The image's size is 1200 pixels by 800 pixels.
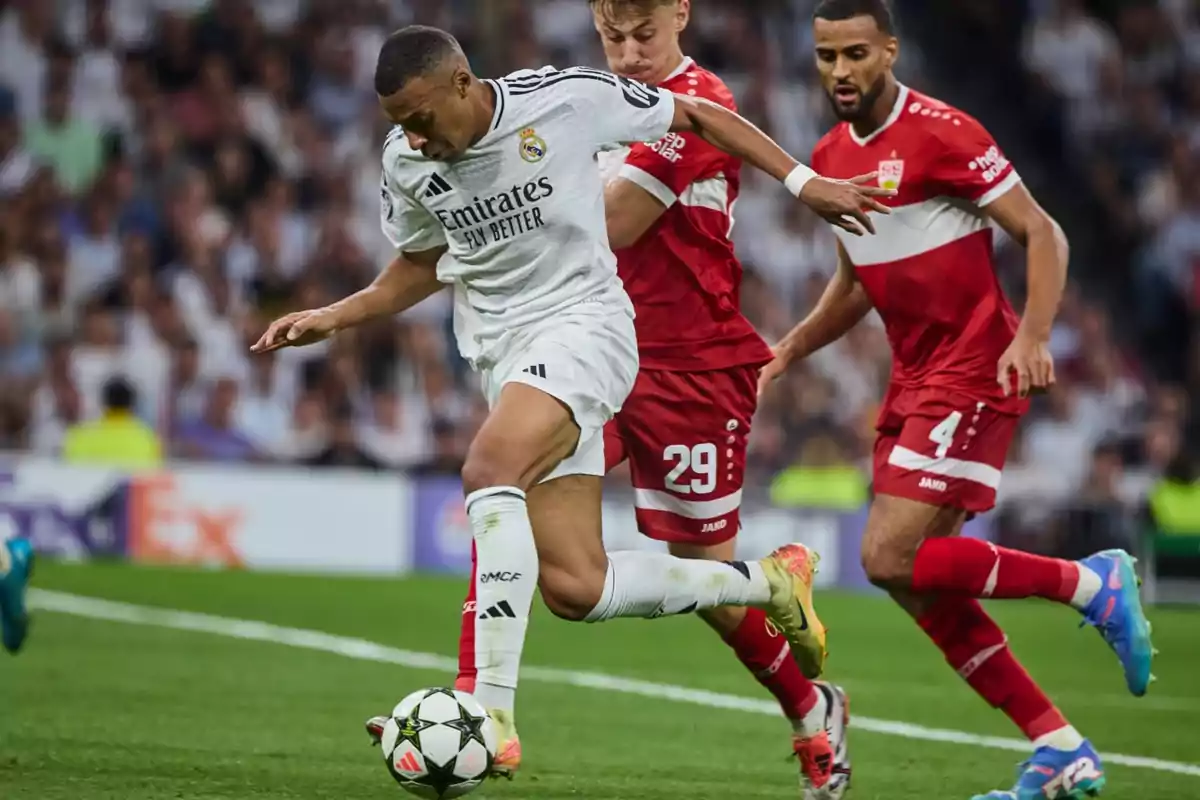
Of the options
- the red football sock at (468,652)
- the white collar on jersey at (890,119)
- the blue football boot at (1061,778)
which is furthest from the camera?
the white collar on jersey at (890,119)

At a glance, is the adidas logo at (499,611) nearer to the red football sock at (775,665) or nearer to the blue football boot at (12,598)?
the red football sock at (775,665)

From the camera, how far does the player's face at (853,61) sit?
662 cm

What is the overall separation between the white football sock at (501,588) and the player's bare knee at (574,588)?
0.27 meters

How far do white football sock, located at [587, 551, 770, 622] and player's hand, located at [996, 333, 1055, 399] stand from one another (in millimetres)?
975

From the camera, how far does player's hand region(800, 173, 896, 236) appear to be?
18.7 feet

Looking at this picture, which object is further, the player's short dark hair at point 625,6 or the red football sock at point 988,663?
the player's short dark hair at point 625,6

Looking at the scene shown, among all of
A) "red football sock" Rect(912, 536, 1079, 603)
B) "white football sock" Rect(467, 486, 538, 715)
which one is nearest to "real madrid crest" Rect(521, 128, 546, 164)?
"white football sock" Rect(467, 486, 538, 715)

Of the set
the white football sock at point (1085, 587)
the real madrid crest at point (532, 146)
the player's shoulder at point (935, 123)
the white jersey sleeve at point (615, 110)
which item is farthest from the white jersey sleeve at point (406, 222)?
the white football sock at point (1085, 587)

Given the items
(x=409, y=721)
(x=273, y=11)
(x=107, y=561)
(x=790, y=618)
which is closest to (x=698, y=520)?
(x=790, y=618)

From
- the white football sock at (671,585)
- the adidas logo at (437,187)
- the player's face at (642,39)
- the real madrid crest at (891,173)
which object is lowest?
the white football sock at (671,585)

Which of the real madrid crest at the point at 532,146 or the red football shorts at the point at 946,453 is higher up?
the real madrid crest at the point at 532,146

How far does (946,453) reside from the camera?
21.6 feet

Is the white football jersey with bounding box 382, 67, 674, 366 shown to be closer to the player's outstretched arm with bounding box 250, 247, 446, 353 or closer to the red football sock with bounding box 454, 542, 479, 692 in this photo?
the player's outstretched arm with bounding box 250, 247, 446, 353

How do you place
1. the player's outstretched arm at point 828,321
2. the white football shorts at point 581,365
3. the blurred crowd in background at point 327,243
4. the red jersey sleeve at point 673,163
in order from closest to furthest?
1. the white football shorts at point 581,365
2. the red jersey sleeve at point 673,163
3. the player's outstretched arm at point 828,321
4. the blurred crowd in background at point 327,243
